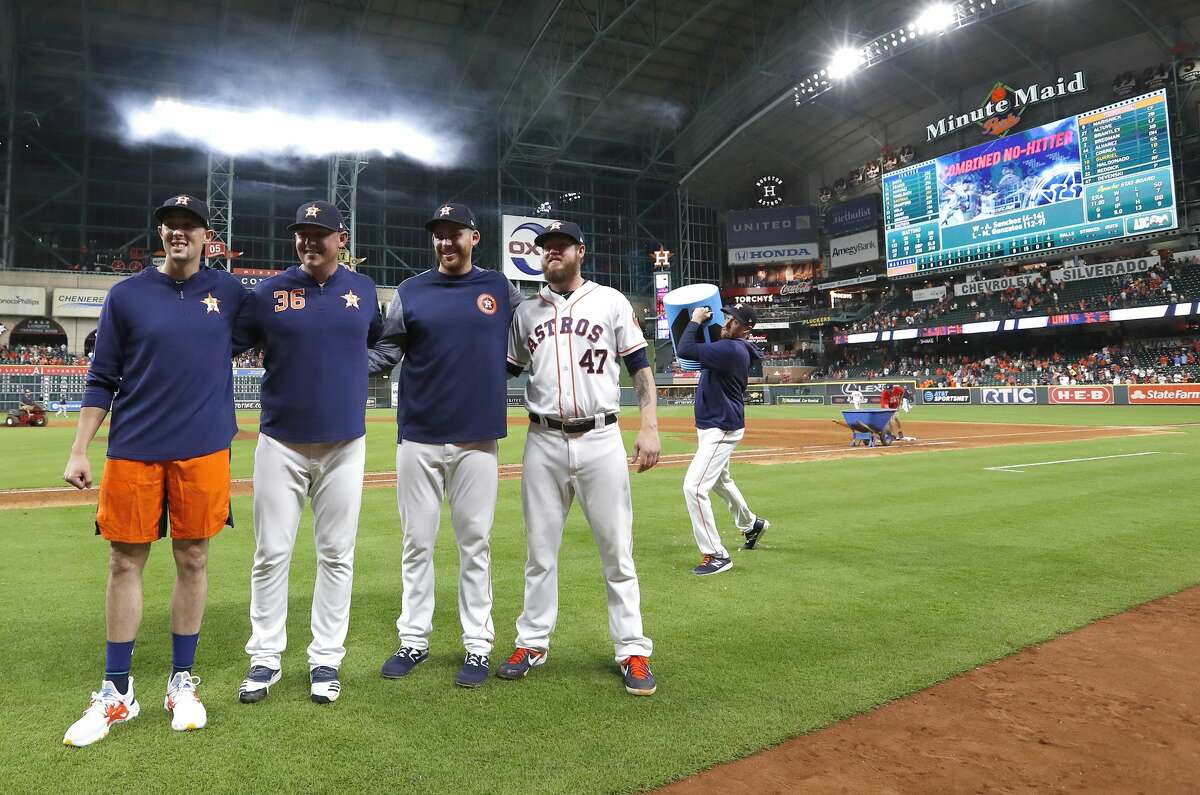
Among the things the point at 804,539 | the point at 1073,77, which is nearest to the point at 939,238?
the point at 1073,77

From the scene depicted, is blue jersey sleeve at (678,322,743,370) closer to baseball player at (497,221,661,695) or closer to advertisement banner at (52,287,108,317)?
baseball player at (497,221,661,695)

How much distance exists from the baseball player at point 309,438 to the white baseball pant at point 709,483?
9.90 feet

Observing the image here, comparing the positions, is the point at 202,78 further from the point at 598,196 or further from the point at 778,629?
the point at 778,629

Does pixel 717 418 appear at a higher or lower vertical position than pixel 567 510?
higher

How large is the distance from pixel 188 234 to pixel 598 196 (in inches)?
2466

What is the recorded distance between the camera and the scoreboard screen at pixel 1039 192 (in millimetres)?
36312

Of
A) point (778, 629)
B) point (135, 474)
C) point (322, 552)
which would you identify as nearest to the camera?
point (135, 474)

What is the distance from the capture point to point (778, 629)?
4301mm

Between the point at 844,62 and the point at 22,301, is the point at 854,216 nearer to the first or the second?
the point at 844,62

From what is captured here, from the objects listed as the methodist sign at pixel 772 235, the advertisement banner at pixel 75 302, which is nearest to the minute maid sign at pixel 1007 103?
the methodist sign at pixel 772 235

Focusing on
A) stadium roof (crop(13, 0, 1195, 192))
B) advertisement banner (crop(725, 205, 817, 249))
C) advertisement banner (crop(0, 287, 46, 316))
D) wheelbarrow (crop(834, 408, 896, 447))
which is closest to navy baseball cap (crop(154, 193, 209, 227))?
wheelbarrow (crop(834, 408, 896, 447))

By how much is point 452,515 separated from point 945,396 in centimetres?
4073

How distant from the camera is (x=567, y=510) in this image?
3.71 metres

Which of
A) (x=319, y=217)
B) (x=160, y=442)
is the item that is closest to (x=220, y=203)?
(x=319, y=217)
